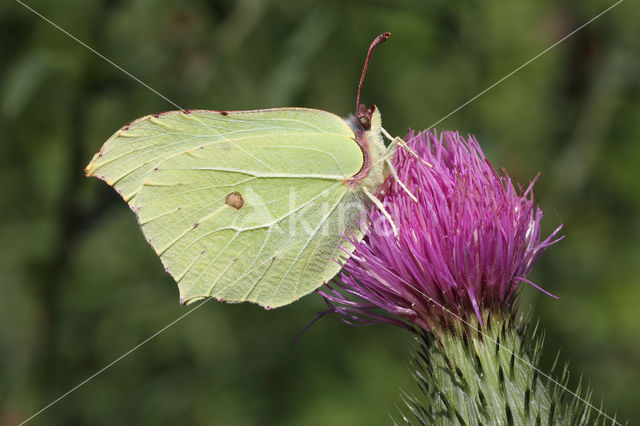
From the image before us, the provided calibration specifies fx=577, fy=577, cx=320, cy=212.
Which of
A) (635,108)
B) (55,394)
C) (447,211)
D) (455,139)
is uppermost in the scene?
(635,108)

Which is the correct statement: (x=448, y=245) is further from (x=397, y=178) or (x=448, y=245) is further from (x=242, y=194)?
(x=242, y=194)

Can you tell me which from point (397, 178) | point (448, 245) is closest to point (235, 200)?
point (397, 178)

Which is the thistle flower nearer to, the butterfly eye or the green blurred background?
the butterfly eye

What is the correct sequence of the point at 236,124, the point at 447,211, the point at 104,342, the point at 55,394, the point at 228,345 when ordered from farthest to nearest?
1. the point at 228,345
2. the point at 104,342
3. the point at 55,394
4. the point at 236,124
5. the point at 447,211

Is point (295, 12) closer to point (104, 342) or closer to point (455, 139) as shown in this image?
point (455, 139)

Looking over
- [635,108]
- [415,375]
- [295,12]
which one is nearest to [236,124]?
[415,375]

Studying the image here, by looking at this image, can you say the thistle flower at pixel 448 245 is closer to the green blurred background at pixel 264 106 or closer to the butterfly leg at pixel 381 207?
the butterfly leg at pixel 381 207

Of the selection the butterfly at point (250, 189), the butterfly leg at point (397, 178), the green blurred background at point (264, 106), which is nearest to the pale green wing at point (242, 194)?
the butterfly at point (250, 189)
